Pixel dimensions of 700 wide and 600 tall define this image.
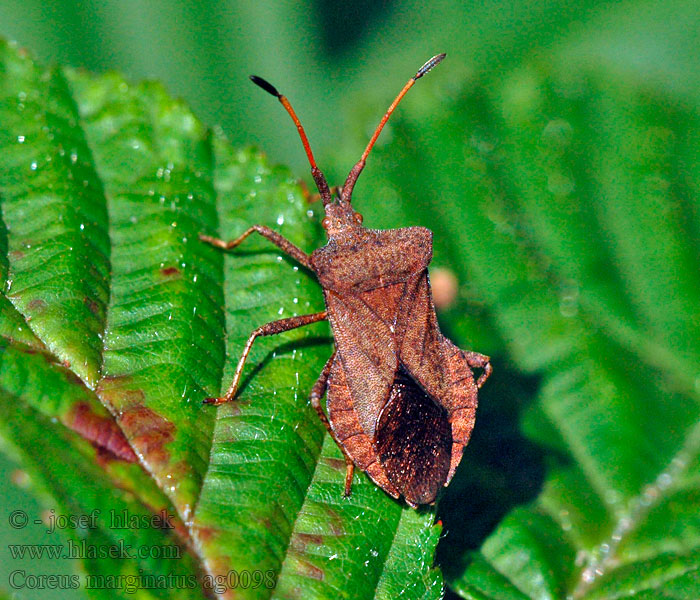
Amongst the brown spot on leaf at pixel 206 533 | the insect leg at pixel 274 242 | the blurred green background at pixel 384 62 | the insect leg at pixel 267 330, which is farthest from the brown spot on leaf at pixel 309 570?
the blurred green background at pixel 384 62

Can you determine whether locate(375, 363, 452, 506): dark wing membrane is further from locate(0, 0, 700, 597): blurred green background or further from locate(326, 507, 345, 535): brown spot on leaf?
locate(0, 0, 700, 597): blurred green background

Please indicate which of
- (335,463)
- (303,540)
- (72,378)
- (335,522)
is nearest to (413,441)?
(335,463)

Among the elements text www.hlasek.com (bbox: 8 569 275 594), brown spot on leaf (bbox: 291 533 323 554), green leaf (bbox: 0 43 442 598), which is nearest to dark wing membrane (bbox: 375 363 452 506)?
green leaf (bbox: 0 43 442 598)

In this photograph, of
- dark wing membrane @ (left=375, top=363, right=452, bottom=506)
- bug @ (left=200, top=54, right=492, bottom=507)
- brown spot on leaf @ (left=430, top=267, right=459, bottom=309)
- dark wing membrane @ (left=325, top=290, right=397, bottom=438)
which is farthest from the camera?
brown spot on leaf @ (left=430, top=267, right=459, bottom=309)

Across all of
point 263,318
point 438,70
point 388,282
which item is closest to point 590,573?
point 388,282

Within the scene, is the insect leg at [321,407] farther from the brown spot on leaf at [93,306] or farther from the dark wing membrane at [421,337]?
the brown spot on leaf at [93,306]

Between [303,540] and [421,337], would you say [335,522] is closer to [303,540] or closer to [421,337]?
[303,540]
